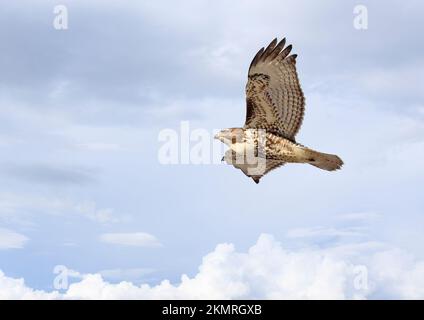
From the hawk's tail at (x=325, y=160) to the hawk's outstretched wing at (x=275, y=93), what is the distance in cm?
92

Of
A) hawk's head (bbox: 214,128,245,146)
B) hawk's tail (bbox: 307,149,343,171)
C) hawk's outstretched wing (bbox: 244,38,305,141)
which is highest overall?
hawk's outstretched wing (bbox: 244,38,305,141)

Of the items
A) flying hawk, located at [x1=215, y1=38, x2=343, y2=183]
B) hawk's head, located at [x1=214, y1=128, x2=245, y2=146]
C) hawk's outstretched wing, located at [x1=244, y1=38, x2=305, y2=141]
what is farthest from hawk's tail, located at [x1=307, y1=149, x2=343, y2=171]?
hawk's head, located at [x1=214, y1=128, x2=245, y2=146]

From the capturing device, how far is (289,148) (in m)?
13.0

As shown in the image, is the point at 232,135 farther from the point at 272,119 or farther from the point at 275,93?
the point at 275,93

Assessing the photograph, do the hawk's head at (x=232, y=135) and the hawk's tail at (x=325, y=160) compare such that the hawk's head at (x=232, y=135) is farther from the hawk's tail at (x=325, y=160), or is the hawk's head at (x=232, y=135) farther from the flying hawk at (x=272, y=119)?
the hawk's tail at (x=325, y=160)

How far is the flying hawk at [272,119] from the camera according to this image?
13.0 m

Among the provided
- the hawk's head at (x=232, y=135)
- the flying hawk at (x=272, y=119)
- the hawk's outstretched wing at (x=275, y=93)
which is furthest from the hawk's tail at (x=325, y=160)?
the hawk's head at (x=232, y=135)

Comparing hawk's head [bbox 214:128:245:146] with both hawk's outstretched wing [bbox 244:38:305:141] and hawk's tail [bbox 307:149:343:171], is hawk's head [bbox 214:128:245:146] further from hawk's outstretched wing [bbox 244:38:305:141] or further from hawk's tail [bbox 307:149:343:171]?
hawk's tail [bbox 307:149:343:171]

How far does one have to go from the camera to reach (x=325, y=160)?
12.7 metres

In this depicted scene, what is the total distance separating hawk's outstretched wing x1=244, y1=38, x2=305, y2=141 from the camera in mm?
13141
